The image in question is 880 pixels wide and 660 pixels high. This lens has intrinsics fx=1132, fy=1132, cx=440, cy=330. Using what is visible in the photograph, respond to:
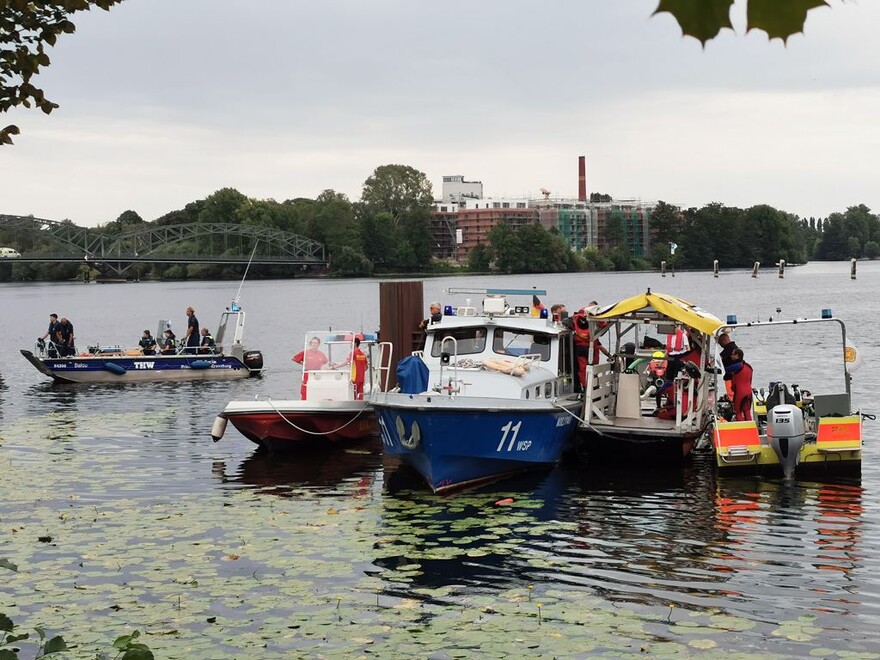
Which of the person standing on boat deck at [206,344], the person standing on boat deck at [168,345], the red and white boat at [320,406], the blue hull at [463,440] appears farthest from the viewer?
the person standing on boat deck at [206,344]

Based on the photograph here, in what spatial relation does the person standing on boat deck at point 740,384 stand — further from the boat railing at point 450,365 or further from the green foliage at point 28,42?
the green foliage at point 28,42

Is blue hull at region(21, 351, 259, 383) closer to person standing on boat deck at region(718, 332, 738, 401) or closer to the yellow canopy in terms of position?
the yellow canopy

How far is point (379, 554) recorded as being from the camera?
48.6 feet

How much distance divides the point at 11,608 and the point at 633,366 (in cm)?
1531

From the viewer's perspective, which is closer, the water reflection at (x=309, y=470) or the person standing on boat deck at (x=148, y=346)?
the water reflection at (x=309, y=470)

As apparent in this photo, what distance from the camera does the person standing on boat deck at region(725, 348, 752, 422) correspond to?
65.2 ft

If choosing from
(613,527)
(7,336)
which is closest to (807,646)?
(613,527)

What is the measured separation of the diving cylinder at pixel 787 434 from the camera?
18.9 m

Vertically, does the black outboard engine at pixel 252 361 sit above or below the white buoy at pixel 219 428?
above

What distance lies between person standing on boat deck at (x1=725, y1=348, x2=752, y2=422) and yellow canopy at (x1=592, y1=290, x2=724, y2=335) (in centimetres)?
65

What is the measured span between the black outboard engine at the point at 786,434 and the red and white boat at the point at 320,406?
7.83 metres

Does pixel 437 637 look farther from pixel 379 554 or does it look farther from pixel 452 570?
pixel 379 554

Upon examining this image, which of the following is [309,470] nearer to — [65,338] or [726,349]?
[726,349]

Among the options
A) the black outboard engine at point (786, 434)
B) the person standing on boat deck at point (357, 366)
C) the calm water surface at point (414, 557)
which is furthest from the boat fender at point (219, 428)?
the black outboard engine at point (786, 434)
